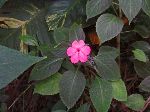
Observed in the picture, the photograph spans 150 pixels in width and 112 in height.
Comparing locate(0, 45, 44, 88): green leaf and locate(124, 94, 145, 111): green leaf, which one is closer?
locate(0, 45, 44, 88): green leaf

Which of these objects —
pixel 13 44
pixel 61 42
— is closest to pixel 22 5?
pixel 13 44

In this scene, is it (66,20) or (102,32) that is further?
(66,20)

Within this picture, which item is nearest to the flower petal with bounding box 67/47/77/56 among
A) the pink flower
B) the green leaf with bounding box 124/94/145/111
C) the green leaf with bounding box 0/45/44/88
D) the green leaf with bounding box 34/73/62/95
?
the pink flower

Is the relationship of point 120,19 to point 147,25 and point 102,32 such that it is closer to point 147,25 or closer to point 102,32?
point 102,32

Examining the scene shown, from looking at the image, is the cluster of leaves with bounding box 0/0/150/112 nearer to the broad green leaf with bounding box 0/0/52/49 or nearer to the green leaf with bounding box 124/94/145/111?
the green leaf with bounding box 124/94/145/111

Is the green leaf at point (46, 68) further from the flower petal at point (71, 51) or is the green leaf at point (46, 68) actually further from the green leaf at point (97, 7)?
the green leaf at point (97, 7)

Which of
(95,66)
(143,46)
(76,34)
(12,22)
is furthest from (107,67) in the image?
(12,22)
